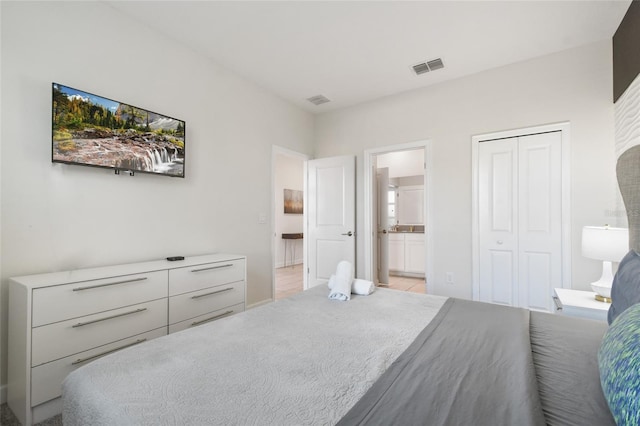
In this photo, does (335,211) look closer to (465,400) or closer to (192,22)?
(192,22)

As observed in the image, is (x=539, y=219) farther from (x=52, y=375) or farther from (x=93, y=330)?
(x=52, y=375)

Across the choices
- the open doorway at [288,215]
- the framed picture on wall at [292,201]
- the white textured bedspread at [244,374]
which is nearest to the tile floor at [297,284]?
the open doorway at [288,215]

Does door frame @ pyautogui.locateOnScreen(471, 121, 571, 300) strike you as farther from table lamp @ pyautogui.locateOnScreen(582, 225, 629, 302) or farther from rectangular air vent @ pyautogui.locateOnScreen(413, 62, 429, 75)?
rectangular air vent @ pyautogui.locateOnScreen(413, 62, 429, 75)

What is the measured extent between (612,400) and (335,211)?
3738 millimetres

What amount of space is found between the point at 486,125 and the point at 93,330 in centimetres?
408

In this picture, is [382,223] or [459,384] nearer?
[459,384]

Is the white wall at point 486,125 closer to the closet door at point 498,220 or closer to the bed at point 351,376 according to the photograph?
the closet door at point 498,220

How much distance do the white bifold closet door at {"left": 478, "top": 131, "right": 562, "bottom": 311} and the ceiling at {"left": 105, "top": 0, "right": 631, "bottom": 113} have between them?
3.18ft

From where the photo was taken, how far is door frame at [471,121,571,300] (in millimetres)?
2922

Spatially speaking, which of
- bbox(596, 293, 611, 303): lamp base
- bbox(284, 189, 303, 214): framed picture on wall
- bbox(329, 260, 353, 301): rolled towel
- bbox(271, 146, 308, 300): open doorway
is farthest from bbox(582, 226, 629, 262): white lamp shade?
bbox(284, 189, 303, 214): framed picture on wall

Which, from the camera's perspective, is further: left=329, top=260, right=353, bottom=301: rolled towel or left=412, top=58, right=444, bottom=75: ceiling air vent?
left=412, top=58, right=444, bottom=75: ceiling air vent

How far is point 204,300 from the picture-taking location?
8.13 ft

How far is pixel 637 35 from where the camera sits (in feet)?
7.23

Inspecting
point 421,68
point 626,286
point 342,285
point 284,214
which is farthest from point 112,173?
point 284,214
